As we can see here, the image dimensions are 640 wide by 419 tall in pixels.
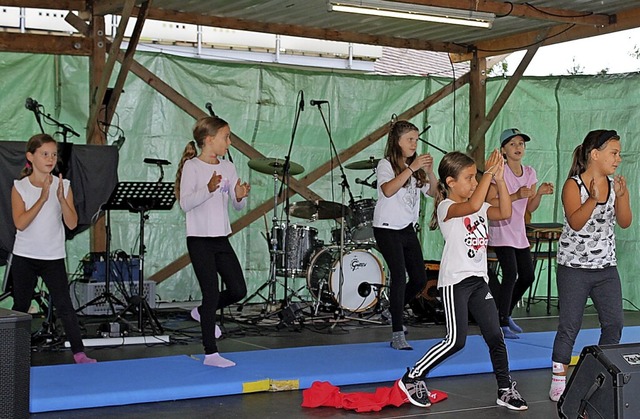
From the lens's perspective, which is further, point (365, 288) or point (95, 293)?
point (365, 288)

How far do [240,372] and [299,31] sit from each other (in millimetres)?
5102

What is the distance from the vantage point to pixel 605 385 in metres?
3.90

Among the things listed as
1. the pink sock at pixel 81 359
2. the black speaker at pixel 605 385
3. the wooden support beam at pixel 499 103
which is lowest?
the pink sock at pixel 81 359

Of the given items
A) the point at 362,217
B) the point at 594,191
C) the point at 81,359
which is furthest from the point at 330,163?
the point at 594,191

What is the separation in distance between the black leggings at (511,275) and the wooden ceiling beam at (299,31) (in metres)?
3.78

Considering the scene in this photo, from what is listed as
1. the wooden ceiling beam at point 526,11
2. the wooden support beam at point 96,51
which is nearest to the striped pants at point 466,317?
the wooden ceiling beam at point 526,11

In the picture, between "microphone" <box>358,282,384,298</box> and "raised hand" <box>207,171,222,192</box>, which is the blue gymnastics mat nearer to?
"raised hand" <box>207,171,222,192</box>

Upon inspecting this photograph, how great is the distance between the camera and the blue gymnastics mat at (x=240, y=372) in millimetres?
5355

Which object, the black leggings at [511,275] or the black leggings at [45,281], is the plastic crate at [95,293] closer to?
the black leggings at [45,281]

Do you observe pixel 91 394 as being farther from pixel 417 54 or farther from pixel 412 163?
pixel 417 54

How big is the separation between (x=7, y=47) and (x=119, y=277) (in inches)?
98.9

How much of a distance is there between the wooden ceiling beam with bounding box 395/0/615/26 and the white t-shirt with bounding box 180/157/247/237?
296 centimetres

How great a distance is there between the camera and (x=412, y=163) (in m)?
6.66

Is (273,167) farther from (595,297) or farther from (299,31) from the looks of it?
(595,297)
